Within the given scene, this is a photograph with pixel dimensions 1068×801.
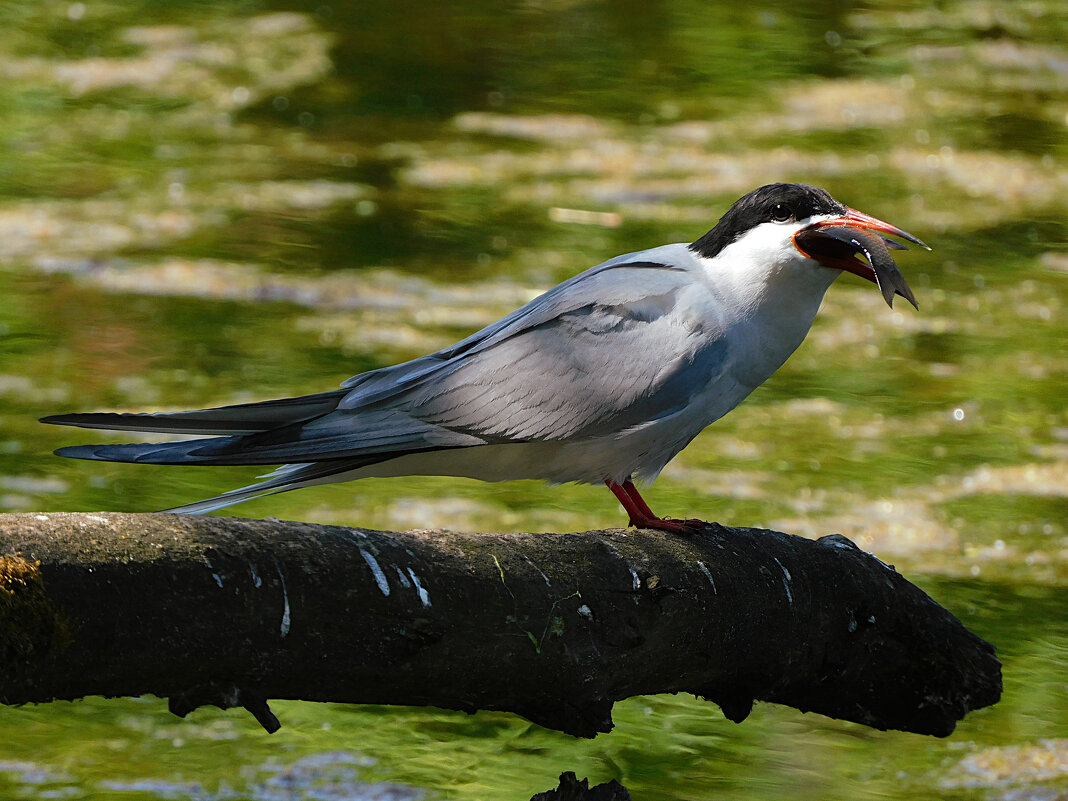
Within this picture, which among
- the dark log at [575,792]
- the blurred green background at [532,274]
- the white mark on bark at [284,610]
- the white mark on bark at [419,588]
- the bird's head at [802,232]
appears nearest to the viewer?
the white mark on bark at [284,610]

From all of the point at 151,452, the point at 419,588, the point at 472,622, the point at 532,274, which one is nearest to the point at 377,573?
the point at 419,588

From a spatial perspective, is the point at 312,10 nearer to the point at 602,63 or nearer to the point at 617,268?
the point at 602,63

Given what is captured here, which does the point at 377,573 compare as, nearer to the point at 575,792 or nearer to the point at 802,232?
the point at 575,792

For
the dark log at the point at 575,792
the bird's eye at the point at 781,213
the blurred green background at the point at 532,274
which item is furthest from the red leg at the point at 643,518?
the blurred green background at the point at 532,274

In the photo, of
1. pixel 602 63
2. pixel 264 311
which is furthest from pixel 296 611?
pixel 602 63

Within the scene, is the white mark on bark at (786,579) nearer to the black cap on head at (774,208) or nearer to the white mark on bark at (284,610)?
Result: the black cap on head at (774,208)

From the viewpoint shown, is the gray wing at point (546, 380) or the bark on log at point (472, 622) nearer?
the bark on log at point (472, 622)

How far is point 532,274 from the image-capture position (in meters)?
6.67

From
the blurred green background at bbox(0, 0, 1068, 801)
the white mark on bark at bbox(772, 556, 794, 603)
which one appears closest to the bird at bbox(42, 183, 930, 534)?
the white mark on bark at bbox(772, 556, 794, 603)

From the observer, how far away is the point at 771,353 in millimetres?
2963

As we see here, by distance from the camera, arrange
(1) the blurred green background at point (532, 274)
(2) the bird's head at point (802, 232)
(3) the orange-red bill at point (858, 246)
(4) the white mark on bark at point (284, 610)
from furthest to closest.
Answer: (1) the blurred green background at point (532, 274) → (2) the bird's head at point (802, 232) → (3) the orange-red bill at point (858, 246) → (4) the white mark on bark at point (284, 610)

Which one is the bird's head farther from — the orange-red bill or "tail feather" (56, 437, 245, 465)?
"tail feather" (56, 437, 245, 465)

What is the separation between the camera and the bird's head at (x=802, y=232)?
279 centimetres

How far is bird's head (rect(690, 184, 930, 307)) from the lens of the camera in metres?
2.79
